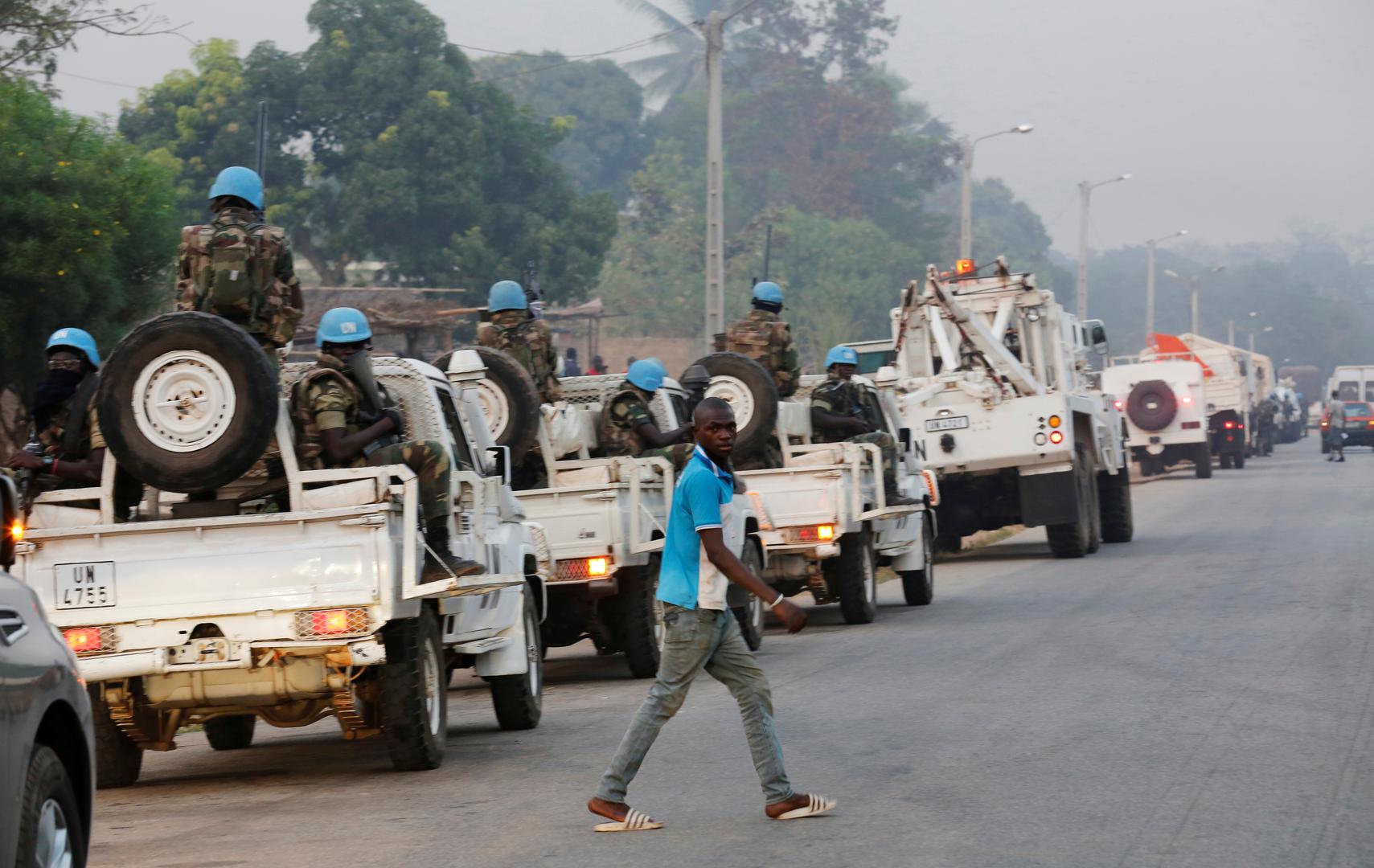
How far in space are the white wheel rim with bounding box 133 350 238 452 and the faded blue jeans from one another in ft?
7.83

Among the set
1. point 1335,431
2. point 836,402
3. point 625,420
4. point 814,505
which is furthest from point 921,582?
point 1335,431

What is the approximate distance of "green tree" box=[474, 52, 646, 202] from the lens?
93562 millimetres

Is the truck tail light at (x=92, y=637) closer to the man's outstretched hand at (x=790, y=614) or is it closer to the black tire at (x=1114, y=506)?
the man's outstretched hand at (x=790, y=614)

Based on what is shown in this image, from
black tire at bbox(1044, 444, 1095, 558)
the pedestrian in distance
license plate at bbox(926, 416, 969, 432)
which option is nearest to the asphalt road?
license plate at bbox(926, 416, 969, 432)

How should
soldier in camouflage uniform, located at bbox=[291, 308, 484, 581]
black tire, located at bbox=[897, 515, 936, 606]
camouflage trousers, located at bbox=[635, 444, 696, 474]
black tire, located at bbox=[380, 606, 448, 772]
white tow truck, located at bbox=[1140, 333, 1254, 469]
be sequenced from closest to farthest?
black tire, located at bbox=[380, 606, 448, 772]
soldier in camouflage uniform, located at bbox=[291, 308, 484, 581]
camouflage trousers, located at bbox=[635, 444, 696, 474]
black tire, located at bbox=[897, 515, 936, 606]
white tow truck, located at bbox=[1140, 333, 1254, 469]

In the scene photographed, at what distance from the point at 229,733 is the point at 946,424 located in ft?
43.0

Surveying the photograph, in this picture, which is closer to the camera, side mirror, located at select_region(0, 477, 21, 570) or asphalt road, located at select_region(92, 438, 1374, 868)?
→ side mirror, located at select_region(0, 477, 21, 570)

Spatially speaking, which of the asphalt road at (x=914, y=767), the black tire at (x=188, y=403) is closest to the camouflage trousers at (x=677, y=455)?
the asphalt road at (x=914, y=767)

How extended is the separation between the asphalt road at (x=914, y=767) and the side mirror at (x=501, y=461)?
1456 millimetres

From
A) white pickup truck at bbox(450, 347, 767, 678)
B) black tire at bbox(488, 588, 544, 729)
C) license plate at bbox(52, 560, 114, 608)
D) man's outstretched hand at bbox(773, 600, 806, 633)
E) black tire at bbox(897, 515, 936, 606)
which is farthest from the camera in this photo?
black tire at bbox(897, 515, 936, 606)

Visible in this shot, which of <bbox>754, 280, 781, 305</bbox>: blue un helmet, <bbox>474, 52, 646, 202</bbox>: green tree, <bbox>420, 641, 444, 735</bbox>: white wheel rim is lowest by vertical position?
<bbox>420, 641, 444, 735</bbox>: white wheel rim

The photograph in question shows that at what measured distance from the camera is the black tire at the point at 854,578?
641 inches

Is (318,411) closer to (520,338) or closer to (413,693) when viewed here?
(413,693)

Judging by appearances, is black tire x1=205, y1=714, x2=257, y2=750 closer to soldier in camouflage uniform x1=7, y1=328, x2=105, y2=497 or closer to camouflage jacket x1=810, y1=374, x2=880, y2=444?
soldier in camouflage uniform x1=7, y1=328, x2=105, y2=497
